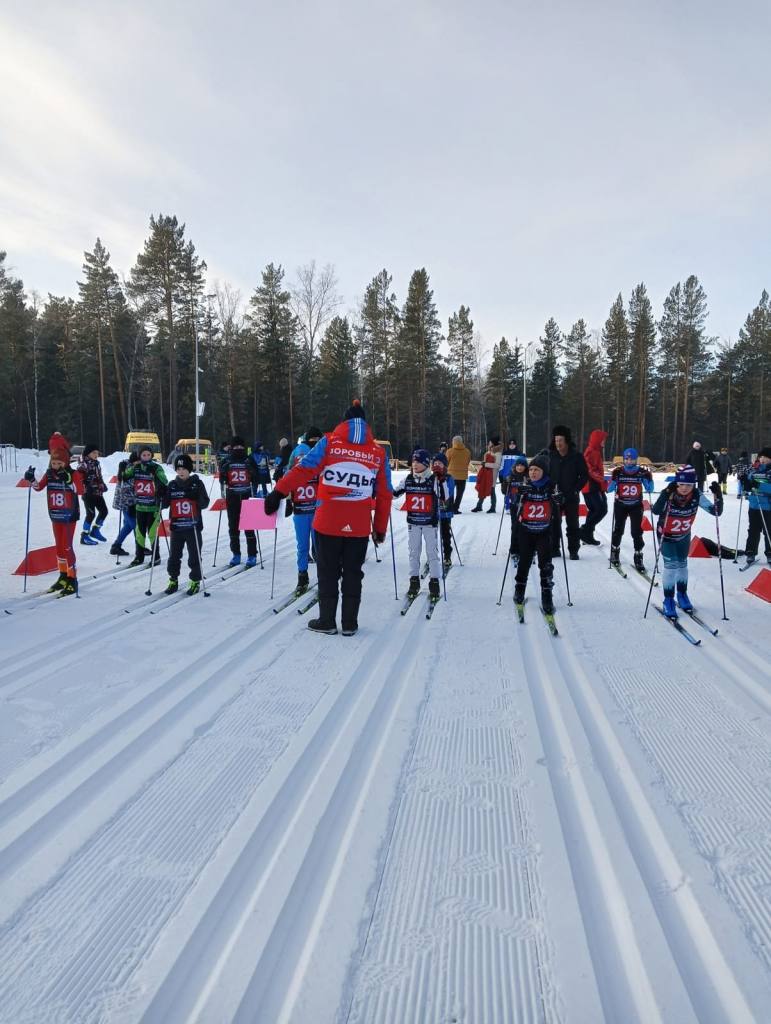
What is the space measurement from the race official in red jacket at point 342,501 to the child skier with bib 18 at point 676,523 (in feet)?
9.87

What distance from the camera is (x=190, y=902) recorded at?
2150 millimetres

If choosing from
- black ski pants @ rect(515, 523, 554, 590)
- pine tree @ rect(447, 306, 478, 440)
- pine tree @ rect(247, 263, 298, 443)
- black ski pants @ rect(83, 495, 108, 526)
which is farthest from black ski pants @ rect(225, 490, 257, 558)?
pine tree @ rect(447, 306, 478, 440)

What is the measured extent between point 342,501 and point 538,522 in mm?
2167

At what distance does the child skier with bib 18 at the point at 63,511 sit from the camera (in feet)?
23.4

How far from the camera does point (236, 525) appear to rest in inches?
365

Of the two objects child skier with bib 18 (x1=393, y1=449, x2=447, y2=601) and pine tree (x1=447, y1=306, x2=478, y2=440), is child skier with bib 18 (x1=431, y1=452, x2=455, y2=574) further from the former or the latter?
pine tree (x1=447, y1=306, x2=478, y2=440)

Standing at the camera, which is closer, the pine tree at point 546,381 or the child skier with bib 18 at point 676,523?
the child skier with bib 18 at point 676,523

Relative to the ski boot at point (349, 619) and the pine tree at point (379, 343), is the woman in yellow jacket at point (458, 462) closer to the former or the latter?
the ski boot at point (349, 619)

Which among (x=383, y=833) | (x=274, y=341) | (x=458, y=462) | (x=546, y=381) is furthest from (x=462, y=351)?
(x=383, y=833)

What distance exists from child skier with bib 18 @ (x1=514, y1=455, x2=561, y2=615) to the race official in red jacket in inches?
64.8

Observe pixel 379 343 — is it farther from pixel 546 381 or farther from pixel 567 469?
pixel 567 469

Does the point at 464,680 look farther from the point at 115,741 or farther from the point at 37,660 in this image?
the point at 37,660

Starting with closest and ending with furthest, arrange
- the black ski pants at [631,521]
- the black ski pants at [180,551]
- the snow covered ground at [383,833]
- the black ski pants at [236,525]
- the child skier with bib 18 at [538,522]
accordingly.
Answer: the snow covered ground at [383,833] → the child skier with bib 18 at [538,522] → the black ski pants at [180,551] → the black ski pants at [631,521] → the black ski pants at [236,525]

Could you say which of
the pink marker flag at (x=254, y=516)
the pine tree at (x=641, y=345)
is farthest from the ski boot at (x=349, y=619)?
the pine tree at (x=641, y=345)
